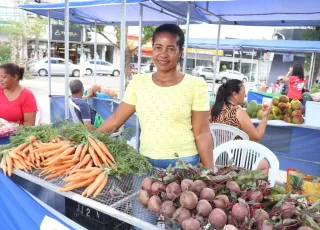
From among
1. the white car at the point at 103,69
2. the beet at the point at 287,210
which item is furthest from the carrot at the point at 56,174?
the white car at the point at 103,69

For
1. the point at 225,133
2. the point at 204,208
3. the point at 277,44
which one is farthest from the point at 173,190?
the point at 277,44

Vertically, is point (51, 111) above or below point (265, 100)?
below

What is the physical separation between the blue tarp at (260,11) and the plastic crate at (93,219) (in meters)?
3.23

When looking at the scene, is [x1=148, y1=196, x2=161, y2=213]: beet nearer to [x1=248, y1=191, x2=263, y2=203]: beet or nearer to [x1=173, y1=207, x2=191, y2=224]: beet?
[x1=173, y1=207, x2=191, y2=224]: beet

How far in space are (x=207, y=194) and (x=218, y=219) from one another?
131 mm

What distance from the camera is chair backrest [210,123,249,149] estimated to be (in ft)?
10.4

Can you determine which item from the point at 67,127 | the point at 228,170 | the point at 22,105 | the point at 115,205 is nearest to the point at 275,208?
the point at 228,170

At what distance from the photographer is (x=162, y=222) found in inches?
51.2

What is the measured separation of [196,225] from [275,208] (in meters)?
0.34

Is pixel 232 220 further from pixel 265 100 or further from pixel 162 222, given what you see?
pixel 265 100

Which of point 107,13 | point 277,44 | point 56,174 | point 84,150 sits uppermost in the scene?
point 107,13

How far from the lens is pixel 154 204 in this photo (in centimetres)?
131

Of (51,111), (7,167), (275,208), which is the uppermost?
(275,208)

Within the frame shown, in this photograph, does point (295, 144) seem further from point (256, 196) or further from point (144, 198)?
point (144, 198)
